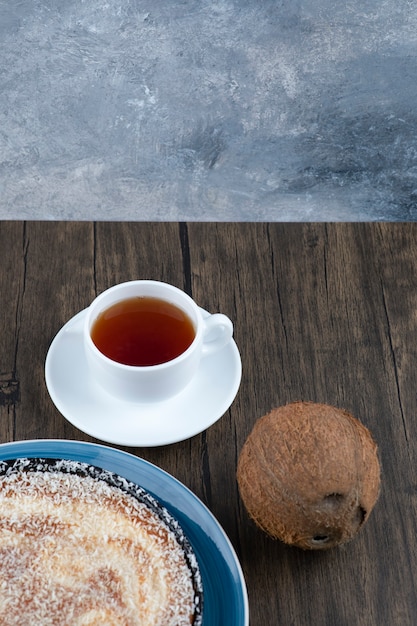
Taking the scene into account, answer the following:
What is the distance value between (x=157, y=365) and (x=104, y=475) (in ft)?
0.55

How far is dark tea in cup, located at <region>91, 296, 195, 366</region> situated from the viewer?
1125 mm

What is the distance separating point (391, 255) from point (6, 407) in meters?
0.66

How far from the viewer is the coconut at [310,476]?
0.96 meters

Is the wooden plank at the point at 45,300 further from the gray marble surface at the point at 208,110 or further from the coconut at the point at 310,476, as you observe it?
the gray marble surface at the point at 208,110

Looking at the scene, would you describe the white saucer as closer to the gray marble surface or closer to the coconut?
the coconut

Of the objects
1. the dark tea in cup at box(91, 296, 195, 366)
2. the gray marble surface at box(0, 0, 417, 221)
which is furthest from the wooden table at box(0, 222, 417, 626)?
the gray marble surface at box(0, 0, 417, 221)

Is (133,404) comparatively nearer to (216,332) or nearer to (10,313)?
(216,332)

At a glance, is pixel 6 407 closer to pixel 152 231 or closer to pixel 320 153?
pixel 152 231

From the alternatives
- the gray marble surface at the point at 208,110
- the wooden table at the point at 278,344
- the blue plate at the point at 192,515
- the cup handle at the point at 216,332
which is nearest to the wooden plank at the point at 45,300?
the wooden table at the point at 278,344

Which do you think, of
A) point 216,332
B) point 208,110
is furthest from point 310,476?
point 208,110

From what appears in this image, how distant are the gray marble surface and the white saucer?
52.3 inches

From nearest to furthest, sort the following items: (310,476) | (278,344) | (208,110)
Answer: (310,476) < (278,344) < (208,110)

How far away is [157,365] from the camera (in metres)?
1.09

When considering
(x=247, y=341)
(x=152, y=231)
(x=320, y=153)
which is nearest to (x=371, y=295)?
(x=247, y=341)
